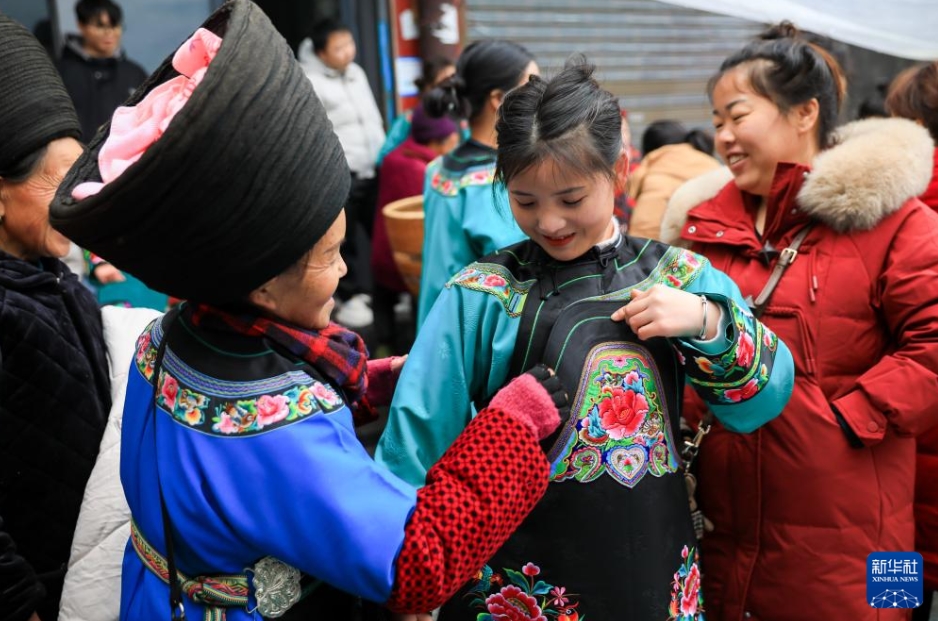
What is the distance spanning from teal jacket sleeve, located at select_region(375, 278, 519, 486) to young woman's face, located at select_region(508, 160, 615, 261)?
0.18 metres

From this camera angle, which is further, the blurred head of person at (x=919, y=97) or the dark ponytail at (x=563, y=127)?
the blurred head of person at (x=919, y=97)

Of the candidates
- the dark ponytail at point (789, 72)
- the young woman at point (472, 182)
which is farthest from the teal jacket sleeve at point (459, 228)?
the dark ponytail at point (789, 72)

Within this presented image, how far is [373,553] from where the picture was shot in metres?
1.27

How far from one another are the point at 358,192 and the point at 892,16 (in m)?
4.47

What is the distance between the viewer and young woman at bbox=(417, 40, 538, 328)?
118 inches

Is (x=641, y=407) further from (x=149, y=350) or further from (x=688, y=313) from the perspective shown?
(x=149, y=350)

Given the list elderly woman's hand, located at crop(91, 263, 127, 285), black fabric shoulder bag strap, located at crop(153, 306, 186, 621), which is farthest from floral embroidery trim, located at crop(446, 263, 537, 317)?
elderly woman's hand, located at crop(91, 263, 127, 285)

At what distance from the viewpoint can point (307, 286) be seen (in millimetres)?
1420

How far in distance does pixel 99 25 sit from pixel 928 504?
5.34 meters

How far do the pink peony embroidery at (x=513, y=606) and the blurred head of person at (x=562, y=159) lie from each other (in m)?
0.72

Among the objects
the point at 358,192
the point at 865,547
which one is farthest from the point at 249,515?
the point at 358,192

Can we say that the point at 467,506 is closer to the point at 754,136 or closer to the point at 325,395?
the point at 325,395

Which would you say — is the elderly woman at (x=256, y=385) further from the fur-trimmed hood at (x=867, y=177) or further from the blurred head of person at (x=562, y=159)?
the fur-trimmed hood at (x=867, y=177)

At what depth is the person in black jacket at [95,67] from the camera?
5.51 meters
